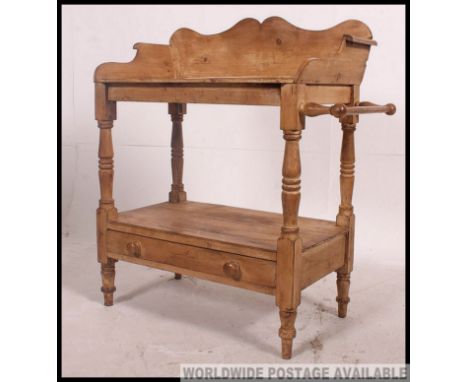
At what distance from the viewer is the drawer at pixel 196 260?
9.64 feet

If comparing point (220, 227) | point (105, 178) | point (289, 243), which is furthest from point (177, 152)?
point (289, 243)

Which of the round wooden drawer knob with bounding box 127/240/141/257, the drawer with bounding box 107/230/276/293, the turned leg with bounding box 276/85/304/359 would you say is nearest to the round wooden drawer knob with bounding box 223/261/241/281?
the drawer with bounding box 107/230/276/293

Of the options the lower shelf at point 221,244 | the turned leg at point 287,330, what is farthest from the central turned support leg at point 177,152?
the turned leg at point 287,330

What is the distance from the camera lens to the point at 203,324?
339 centimetres

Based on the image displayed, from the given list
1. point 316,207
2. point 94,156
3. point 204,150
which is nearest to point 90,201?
point 94,156

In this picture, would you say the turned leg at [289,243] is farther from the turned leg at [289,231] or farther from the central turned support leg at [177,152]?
the central turned support leg at [177,152]

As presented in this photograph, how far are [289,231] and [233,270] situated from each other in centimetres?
35

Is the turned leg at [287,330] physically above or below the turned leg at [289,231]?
below

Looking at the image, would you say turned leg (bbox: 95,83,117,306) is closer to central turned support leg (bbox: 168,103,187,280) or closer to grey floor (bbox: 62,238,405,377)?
grey floor (bbox: 62,238,405,377)

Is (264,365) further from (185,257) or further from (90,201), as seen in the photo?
(90,201)

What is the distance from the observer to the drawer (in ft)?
9.64

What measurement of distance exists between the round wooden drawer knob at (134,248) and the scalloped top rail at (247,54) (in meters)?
0.85

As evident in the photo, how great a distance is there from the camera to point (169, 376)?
2834 millimetres

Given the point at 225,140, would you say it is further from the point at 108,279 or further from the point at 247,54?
the point at 108,279
